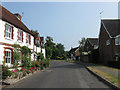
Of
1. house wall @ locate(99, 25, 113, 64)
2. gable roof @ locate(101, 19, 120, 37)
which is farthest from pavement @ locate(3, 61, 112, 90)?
gable roof @ locate(101, 19, 120, 37)

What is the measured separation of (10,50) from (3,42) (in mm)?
1539

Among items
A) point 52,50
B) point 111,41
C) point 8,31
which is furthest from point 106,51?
point 52,50

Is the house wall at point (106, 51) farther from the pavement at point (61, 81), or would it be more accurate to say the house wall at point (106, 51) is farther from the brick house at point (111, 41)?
the pavement at point (61, 81)

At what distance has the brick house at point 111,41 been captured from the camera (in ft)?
75.2

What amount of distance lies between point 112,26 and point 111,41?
15.4ft

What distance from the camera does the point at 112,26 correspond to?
27031 millimetres

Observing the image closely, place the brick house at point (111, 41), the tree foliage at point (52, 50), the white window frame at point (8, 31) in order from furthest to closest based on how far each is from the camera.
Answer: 1. the tree foliage at point (52, 50)
2. the brick house at point (111, 41)
3. the white window frame at point (8, 31)

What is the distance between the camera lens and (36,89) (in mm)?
7414

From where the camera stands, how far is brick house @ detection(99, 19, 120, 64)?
902 inches

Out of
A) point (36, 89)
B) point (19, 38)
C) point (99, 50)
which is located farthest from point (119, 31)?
point (36, 89)

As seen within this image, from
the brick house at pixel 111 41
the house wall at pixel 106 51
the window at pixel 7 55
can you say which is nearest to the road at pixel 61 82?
the window at pixel 7 55

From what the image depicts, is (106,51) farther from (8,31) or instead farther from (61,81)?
(8,31)

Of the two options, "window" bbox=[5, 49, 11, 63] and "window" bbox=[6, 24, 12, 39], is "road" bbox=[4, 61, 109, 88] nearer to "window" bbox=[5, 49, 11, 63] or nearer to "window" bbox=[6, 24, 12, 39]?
"window" bbox=[5, 49, 11, 63]

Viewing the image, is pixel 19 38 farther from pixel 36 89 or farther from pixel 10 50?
pixel 36 89
